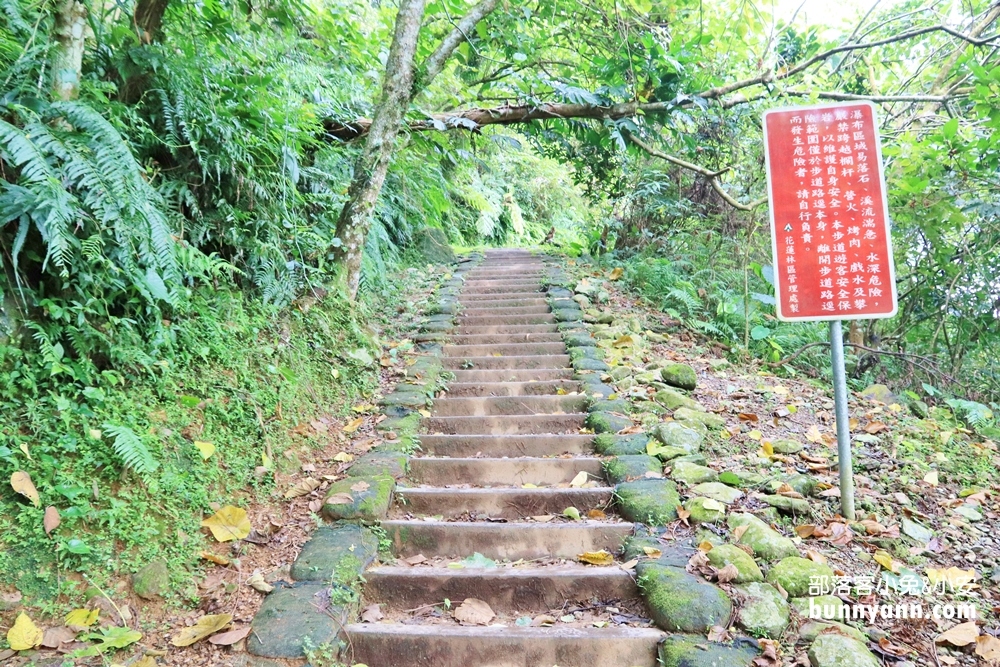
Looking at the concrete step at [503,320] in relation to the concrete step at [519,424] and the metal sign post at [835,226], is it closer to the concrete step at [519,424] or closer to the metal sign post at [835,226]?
the concrete step at [519,424]

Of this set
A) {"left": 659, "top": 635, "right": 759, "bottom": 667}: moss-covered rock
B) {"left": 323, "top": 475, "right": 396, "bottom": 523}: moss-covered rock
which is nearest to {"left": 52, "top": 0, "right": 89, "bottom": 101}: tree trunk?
{"left": 323, "top": 475, "right": 396, "bottom": 523}: moss-covered rock

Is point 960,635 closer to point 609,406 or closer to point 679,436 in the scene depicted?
point 679,436

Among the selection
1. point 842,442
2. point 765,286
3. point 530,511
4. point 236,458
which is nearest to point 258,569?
point 236,458

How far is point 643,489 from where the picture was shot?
119 inches

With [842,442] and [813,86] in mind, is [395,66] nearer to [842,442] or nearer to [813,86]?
[813,86]

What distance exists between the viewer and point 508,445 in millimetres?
3768

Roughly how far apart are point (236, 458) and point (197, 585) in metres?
0.73

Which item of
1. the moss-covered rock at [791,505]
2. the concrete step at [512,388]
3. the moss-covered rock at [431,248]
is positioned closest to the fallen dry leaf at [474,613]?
the moss-covered rock at [791,505]

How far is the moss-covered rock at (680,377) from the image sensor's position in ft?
14.4

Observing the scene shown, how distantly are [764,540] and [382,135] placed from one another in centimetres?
425

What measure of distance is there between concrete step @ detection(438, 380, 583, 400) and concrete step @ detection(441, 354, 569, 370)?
0.50m

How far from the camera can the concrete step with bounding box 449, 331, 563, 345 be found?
574 centimetres

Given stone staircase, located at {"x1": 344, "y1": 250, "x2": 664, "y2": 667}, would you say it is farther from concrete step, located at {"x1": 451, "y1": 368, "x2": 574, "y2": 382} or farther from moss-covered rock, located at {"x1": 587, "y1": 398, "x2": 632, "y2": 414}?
moss-covered rock, located at {"x1": 587, "y1": 398, "x2": 632, "y2": 414}

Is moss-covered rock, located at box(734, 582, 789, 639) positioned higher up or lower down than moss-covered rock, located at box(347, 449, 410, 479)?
lower down
